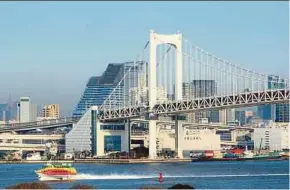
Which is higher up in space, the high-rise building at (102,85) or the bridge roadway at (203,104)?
the high-rise building at (102,85)

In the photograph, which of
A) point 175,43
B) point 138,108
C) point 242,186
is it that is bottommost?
point 242,186

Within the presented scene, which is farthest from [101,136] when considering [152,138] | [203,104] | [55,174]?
[55,174]

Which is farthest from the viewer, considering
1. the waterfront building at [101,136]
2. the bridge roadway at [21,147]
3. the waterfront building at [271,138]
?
the waterfront building at [271,138]

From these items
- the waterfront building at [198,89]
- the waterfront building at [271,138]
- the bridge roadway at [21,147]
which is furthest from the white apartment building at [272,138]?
the bridge roadway at [21,147]

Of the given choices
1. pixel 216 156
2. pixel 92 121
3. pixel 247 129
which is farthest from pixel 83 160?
pixel 247 129

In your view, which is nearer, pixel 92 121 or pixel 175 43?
pixel 175 43

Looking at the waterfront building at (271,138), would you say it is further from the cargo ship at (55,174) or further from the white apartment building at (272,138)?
the cargo ship at (55,174)

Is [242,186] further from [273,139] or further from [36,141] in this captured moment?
[273,139]
